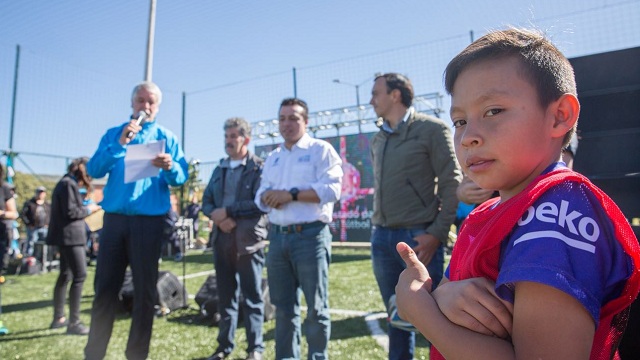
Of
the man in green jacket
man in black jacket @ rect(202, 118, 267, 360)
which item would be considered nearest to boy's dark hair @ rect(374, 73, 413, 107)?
the man in green jacket

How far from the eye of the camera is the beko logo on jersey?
2.21 feet

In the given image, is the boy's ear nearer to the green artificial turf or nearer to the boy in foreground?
the boy in foreground

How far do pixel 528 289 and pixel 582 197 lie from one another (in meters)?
0.20

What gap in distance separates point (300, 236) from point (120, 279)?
138 cm

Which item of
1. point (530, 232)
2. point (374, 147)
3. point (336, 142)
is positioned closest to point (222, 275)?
point (374, 147)

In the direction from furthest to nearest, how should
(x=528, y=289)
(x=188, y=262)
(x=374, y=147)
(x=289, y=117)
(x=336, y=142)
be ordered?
(x=336, y=142), (x=188, y=262), (x=289, y=117), (x=374, y=147), (x=528, y=289)

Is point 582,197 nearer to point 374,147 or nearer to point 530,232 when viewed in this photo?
point 530,232

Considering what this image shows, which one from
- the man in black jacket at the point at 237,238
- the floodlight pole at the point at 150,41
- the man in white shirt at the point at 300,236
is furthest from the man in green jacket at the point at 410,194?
the floodlight pole at the point at 150,41

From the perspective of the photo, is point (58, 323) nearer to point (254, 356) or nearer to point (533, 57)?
point (254, 356)

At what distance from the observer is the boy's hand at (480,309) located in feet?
2.39

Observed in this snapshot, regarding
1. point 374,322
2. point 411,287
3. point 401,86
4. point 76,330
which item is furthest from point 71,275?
point 411,287

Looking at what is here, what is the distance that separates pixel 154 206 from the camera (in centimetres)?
315

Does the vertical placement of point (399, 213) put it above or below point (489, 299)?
above

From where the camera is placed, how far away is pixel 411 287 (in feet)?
2.95
